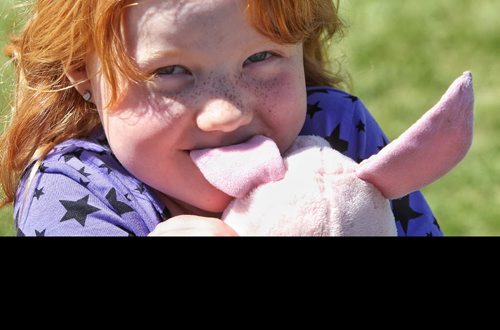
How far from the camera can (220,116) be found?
136cm

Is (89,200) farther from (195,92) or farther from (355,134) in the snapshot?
(355,134)

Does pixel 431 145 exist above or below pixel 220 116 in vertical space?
above

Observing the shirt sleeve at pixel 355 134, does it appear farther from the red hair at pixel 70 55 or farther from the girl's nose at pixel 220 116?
the girl's nose at pixel 220 116

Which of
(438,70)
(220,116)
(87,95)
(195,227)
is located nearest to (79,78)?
(87,95)

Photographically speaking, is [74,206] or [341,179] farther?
[74,206]

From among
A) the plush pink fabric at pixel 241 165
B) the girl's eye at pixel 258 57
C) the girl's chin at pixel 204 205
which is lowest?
the girl's chin at pixel 204 205

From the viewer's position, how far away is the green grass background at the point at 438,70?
2.72 meters

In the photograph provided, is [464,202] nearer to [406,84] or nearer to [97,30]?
[406,84]

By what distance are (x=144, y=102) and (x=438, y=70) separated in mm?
2043

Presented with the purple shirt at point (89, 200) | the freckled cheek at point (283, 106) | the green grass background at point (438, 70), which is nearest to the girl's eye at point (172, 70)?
the freckled cheek at point (283, 106)

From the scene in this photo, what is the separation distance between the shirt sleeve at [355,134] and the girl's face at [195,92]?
28cm

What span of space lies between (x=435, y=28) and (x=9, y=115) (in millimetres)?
2069
